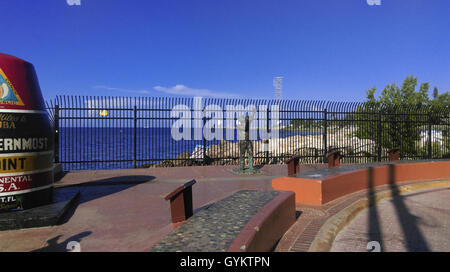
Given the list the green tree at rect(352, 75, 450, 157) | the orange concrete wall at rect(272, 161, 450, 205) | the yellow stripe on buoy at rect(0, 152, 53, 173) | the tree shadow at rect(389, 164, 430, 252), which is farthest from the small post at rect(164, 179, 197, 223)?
→ the green tree at rect(352, 75, 450, 157)

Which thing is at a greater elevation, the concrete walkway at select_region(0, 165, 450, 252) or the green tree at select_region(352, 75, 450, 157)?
the green tree at select_region(352, 75, 450, 157)

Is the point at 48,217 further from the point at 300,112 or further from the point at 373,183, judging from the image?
the point at 300,112

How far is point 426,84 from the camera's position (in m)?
34.6

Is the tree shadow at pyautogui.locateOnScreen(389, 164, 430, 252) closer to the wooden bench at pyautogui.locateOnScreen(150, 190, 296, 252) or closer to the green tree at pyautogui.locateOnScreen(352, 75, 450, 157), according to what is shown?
the wooden bench at pyautogui.locateOnScreen(150, 190, 296, 252)

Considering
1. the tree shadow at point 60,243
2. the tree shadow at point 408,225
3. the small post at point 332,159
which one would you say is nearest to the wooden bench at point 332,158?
the small post at point 332,159

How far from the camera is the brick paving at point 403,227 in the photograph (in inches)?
175

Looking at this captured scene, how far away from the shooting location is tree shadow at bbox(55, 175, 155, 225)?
5980 millimetres

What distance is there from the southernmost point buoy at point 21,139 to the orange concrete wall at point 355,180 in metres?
4.73

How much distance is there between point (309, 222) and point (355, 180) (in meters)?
2.92

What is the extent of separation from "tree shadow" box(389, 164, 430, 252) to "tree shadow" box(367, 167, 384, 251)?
15.8 inches

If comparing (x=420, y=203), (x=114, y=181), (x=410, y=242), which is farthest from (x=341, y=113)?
(x=114, y=181)

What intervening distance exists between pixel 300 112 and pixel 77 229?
10.6m

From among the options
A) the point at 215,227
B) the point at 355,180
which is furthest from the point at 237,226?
the point at 355,180

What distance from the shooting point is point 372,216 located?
588 centimetres
